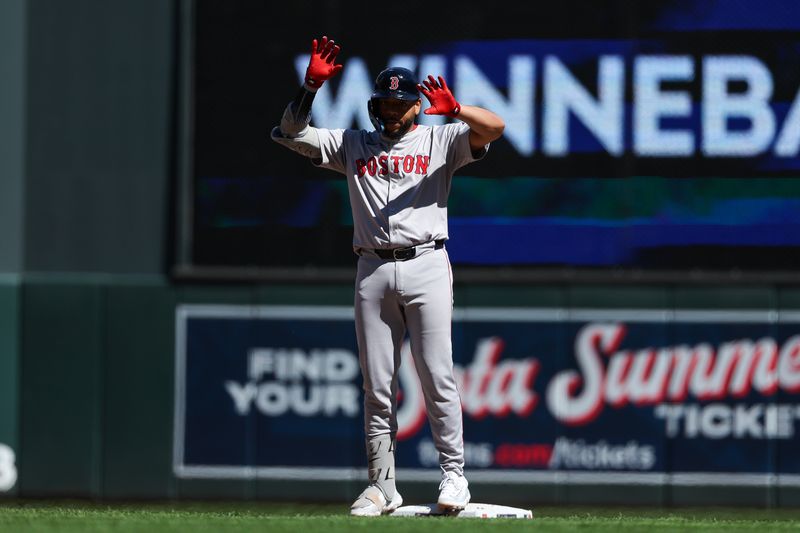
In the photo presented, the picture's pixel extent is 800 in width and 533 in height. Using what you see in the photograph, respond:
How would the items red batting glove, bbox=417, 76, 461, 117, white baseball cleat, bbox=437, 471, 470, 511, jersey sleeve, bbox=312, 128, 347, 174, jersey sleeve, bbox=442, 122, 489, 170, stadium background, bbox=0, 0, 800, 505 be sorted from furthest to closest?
1. stadium background, bbox=0, 0, 800, 505
2. jersey sleeve, bbox=312, 128, 347, 174
3. jersey sleeve, bbox=442, 122, 489, 170
4. white baseball cleat, bbox=437, 471, 470, 511
5. red batting glove, bbox=417, 76, 461, 117

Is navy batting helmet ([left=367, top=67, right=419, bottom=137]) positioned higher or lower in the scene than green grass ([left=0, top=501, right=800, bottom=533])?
higher

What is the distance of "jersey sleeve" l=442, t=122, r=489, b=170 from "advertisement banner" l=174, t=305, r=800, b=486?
3.39m

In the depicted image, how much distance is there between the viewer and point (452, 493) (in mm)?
5930

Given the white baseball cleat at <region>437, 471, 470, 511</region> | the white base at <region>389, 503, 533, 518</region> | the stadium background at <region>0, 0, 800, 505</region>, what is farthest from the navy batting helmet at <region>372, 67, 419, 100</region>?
the stadium background at <region>0, 0, 800, 505</region>

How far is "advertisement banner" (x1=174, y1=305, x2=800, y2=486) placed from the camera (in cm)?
923

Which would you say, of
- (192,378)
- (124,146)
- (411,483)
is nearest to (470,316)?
(411,483)

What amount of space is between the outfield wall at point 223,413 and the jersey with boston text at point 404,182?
335 cm

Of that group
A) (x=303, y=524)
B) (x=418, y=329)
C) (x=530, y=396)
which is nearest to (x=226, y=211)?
(x=530, y=396)

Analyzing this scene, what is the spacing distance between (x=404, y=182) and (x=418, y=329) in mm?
614

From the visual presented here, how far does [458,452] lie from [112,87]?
4.74m

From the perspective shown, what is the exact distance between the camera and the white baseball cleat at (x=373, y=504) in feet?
19.5

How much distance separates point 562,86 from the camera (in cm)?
944

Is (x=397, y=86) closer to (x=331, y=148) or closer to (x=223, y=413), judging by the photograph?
(x=331, y=148)

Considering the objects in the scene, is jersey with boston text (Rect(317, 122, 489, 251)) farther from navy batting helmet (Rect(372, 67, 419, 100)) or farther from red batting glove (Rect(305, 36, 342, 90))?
red batting glove (Rect(305, 36, 342, 90))
